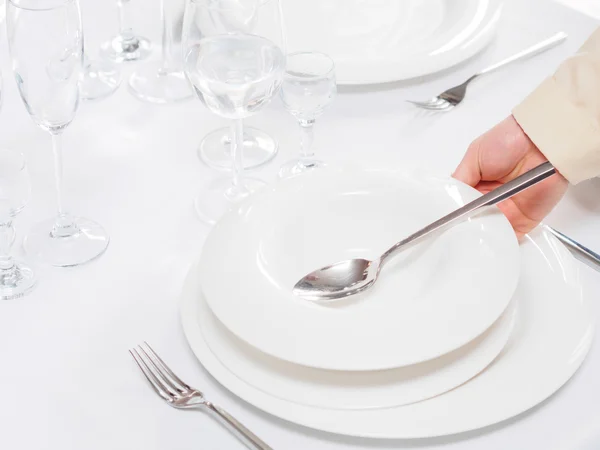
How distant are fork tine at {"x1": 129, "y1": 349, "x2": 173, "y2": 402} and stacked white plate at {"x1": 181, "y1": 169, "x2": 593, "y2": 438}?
0.13ft

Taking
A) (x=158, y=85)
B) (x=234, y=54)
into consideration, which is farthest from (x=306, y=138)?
(x=158, y=85)

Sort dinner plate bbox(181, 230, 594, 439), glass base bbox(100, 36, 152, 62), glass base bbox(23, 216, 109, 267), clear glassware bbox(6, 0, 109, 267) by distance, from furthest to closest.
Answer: glass base bbox(100, 36, 152, 62) → glass base bbox(23, 216, 109, 267) → clear glassware bbox(6, 0, 109, 267) → dinner plate bbox(181, 230, 594, 439)

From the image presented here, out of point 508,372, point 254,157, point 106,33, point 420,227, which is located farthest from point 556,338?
point 106,33

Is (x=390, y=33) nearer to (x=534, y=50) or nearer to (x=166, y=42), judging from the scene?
(x=534, y=50)

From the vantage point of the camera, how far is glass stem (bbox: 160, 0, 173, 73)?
1173 millimetres

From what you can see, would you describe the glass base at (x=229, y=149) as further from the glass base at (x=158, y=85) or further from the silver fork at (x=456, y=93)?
the silver fork at (x=456, y=93)

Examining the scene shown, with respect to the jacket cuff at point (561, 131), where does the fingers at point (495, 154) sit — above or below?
below

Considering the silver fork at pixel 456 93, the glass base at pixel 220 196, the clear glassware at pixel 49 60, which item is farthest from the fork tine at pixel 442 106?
the clear glassware at pixel 49 60

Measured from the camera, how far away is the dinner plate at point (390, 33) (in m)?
1.11

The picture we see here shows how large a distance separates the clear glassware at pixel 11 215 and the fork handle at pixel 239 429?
0.26m

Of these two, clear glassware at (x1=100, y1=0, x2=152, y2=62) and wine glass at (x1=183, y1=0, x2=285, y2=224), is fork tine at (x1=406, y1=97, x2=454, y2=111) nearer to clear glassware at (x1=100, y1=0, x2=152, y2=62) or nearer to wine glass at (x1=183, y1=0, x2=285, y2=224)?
wine glass at (x1=183, y1=0, x2=285, y2=224)

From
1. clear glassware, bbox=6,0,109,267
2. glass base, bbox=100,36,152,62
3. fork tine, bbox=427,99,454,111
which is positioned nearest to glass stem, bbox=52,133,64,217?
clear glassware, bbox=6,0,109,267

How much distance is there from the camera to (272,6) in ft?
2.76

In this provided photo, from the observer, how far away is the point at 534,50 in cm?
121
